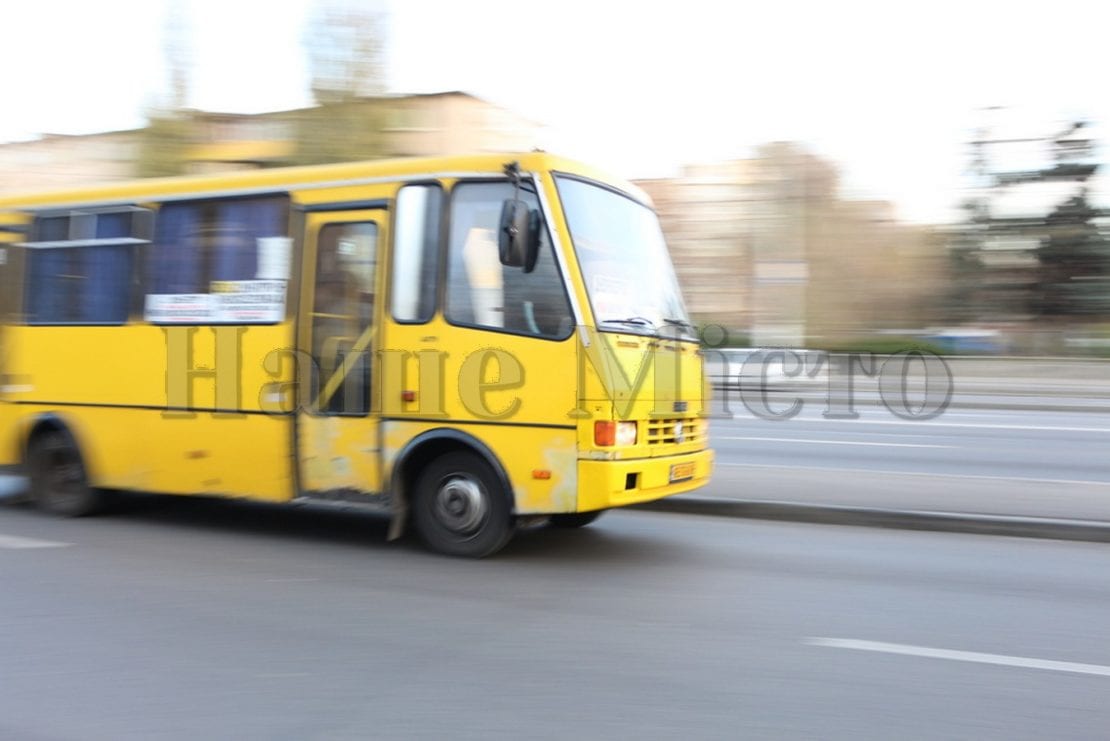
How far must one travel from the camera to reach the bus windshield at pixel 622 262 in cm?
703

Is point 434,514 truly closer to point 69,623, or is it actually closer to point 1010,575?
point 69,623

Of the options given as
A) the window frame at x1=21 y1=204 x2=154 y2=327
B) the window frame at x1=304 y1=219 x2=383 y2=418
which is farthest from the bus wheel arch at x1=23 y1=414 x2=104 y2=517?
the window frame at x1=304 y1=219 x2=383 y2=418

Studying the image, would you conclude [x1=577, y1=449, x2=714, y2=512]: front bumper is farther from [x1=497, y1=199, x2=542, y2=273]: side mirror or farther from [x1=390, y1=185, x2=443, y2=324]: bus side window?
[x1=390, y1=185, x2=443, y2=324]: bus side window

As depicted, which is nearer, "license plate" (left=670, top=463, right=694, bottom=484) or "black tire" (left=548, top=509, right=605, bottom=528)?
"license plate" (left=670, top=463, right=694, bottom=484)

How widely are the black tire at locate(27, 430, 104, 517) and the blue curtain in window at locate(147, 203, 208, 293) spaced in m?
1.81

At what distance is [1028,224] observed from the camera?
1505 inches

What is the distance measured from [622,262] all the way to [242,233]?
311cm

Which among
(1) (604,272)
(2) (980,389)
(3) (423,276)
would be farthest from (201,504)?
(2) (980,389)

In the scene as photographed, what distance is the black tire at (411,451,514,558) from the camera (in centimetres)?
717

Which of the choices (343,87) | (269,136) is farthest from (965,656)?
(269,136)

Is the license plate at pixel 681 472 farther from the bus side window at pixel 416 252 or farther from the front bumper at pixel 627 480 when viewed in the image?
the bus side window at pixel 416 252

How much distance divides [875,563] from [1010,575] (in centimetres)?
88

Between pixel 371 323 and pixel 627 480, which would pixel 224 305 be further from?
pixel 627 480

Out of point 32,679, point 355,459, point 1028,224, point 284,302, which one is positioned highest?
point 1028,224
